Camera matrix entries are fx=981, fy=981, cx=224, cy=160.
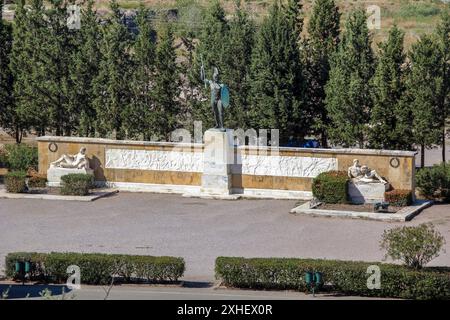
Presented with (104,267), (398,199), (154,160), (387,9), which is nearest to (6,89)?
(154,160)

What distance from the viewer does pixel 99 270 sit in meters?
24.5

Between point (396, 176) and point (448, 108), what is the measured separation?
7263mm

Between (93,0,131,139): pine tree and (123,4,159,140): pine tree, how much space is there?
38cm

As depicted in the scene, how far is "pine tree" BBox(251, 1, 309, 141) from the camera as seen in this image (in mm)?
42062

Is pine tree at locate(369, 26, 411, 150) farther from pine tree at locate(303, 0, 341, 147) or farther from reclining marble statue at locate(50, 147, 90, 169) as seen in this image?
reclining marble statue at locate(50, 147, 90, 169)

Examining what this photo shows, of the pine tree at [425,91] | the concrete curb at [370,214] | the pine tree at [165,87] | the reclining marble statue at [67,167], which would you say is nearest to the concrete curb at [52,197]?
the reclining marble statue at [67,167]

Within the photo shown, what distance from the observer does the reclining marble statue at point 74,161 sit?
38.9 metres

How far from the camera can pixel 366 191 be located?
35.0 m

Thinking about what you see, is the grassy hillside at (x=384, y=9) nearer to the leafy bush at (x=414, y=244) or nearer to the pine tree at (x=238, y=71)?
the pine tree at (x=238, y=71)

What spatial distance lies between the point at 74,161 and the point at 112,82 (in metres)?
5.47

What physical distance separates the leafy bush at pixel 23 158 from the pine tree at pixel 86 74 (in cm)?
268

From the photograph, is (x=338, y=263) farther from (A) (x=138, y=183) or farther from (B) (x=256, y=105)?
(B) (x=256, y=105)
